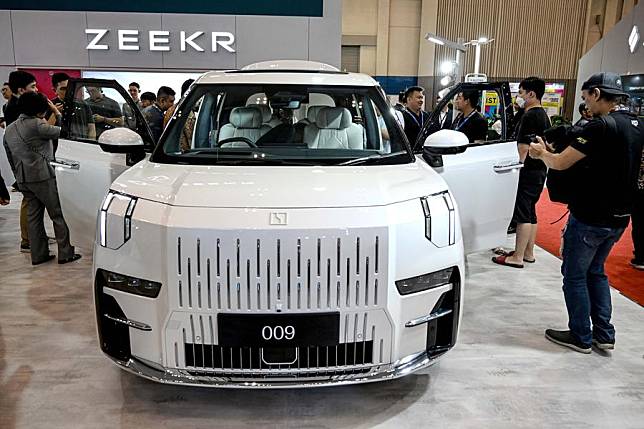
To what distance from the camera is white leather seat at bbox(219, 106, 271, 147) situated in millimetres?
3364

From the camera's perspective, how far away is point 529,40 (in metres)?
19.4

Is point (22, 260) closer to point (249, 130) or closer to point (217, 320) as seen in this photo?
point (249, 130)

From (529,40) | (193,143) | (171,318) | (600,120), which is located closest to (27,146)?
(193,143)

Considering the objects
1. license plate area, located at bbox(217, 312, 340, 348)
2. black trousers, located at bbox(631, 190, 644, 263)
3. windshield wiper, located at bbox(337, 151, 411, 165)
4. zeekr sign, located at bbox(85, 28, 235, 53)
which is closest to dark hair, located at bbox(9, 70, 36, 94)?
zeekr sign, located at bbox(85, 28, 235, 53)

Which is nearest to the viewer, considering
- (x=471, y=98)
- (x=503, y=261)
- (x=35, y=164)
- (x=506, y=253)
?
(x=35, y=164)

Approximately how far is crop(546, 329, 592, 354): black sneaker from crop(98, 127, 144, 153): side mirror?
2932 mm

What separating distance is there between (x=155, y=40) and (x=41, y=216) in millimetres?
4397

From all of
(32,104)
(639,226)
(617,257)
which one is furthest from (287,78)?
(617,257)

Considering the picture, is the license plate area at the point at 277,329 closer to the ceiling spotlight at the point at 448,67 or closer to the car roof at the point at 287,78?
the car roof at the point at 287,78

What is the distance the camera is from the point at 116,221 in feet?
7.47

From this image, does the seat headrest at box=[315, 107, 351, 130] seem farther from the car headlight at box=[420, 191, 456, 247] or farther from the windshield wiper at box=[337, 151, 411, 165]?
the car headlight at box=[420, 191, 456, 247]

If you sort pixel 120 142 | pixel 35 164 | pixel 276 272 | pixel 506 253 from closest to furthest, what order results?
pixel 276 272 < pixel 120 142 < pixel 35 164 < pixel 506 253

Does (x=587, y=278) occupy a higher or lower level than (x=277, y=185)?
lower

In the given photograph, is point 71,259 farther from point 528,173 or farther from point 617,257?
point 617,257
